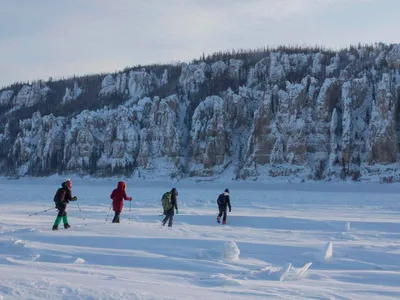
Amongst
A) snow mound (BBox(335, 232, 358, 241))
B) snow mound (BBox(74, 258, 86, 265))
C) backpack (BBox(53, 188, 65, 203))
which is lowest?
snow mound (BBox(335, 232, 358, 241))

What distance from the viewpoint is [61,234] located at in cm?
1077

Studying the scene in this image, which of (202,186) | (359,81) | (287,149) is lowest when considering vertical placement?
A: (202,186)

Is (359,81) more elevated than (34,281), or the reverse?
(359,81)

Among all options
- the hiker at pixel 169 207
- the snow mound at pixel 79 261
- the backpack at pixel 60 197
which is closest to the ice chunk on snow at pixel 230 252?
the snow mound at pixel 79 261

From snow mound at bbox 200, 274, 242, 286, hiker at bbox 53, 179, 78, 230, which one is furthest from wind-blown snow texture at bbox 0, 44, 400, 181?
snow mound at bbox 200, 274, 242, 286

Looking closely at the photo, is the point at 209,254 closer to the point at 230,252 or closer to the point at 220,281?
the point at 230,252

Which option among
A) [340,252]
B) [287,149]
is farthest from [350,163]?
[340,252]

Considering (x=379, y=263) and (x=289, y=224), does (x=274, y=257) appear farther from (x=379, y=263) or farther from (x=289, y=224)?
(x=289, y=224)

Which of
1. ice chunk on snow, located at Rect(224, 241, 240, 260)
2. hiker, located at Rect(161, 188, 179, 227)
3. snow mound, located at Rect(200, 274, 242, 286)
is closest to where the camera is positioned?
snow mound, located at Rect(200, 274, 242, 286)

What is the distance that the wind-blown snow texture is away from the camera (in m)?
46.1

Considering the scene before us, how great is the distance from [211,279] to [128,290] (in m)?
1.63

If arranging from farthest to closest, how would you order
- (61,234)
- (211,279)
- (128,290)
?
1. (61,234)
2. (211,279)
3. (128,290)

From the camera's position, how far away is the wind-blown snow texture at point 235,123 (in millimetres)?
46125

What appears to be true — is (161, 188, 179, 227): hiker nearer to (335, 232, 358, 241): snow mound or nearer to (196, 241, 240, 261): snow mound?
(335, 232, 358, 241): snow mound
